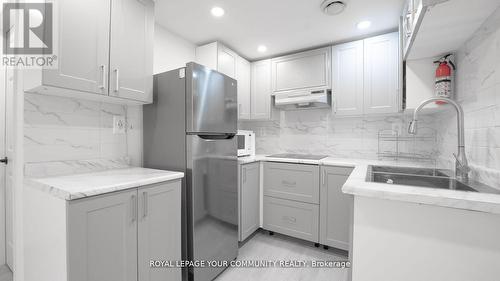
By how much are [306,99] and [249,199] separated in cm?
135

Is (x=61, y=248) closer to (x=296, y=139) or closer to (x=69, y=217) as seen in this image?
(x=69, y=217)

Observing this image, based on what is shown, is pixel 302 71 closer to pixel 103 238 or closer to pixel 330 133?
pixel 330 133

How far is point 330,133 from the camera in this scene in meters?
2.72

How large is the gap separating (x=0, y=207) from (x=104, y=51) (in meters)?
1.70

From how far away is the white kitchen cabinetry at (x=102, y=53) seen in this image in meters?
1.16

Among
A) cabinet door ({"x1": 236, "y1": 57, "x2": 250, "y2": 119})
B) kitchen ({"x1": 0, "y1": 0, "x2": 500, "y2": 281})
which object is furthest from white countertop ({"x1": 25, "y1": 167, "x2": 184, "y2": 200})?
cabinet door ({"x1": 236, "y1": 57, "x2": 250, "y2": 119})

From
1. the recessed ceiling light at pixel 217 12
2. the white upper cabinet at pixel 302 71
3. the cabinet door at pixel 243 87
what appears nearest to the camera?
the recessed ceiling light at pixel 217 12

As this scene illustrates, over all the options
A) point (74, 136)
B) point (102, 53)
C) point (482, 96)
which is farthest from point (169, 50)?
point (482, 96)

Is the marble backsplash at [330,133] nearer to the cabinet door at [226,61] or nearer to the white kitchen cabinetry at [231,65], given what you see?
the white kitchen cabinetry at [231,65]

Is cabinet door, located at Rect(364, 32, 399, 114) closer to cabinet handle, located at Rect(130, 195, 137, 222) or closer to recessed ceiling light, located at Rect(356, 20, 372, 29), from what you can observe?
recessed ceiling light, located at Rect(356, 20, 372, 29)

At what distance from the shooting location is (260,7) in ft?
5.82

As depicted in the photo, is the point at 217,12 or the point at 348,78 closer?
the point at 217,12

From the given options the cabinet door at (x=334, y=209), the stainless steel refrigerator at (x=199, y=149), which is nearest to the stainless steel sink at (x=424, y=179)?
the cabinet door at (x=334, y=209)

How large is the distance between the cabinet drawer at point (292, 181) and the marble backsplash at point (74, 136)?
4.70ft
